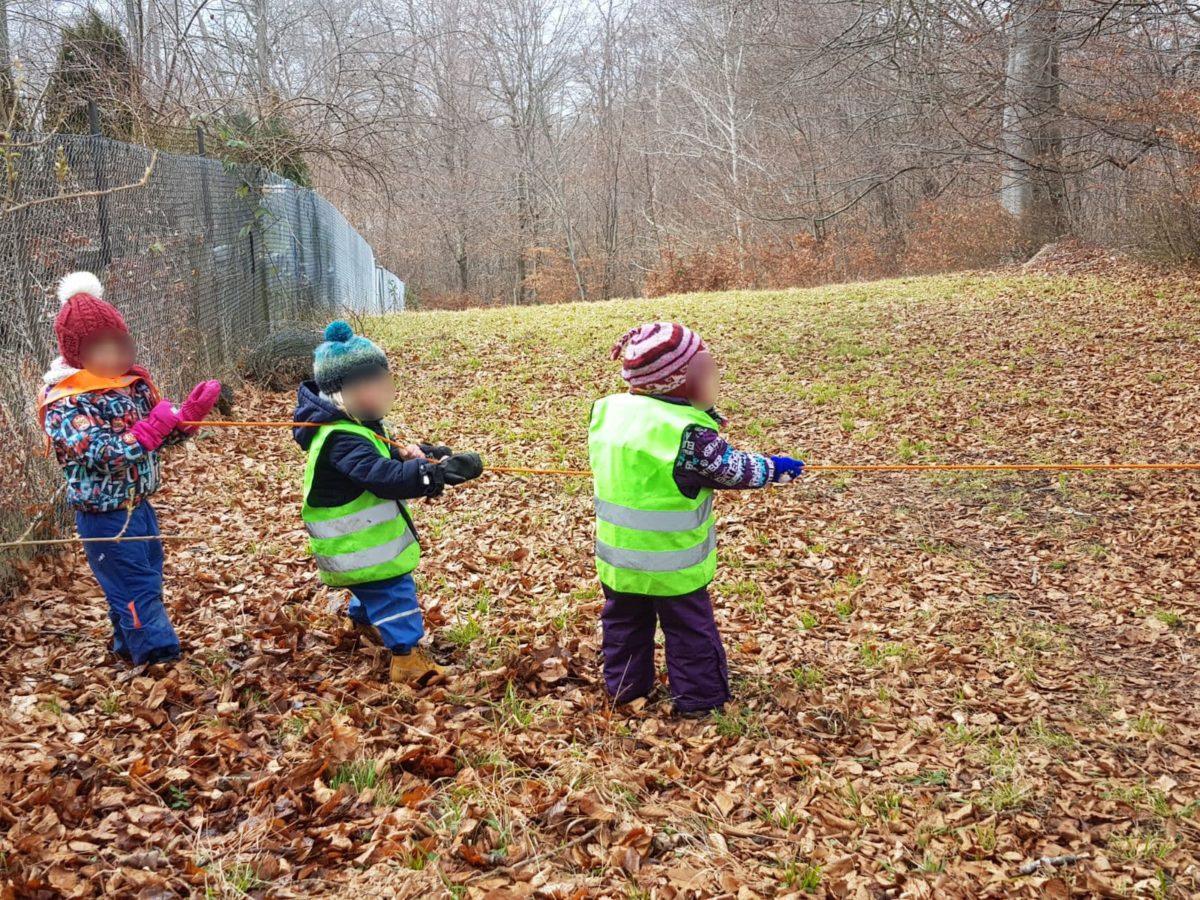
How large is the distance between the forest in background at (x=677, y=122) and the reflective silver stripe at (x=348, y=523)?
2638mm

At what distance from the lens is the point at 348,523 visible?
4043mm

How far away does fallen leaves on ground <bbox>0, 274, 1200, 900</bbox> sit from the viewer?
3.05 m

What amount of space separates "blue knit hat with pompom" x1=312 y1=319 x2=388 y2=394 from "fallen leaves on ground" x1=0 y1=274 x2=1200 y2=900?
1402mm

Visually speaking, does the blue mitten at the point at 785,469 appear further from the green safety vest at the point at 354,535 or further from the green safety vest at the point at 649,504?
the green safety vest at the point at 354,535

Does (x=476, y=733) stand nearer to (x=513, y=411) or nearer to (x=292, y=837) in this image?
(x=292, y=837)

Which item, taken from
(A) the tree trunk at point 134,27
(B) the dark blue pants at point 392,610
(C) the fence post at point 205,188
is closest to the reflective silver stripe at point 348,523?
(B) the dark blue pants at point 392,610

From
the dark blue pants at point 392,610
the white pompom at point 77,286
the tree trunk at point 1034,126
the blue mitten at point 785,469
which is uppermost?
the tree trunk at point 1034,126

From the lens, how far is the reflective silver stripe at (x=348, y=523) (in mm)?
4039

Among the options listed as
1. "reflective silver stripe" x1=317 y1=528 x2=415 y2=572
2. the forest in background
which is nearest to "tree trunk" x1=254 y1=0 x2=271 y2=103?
the forest in background

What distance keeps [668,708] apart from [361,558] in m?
1.61

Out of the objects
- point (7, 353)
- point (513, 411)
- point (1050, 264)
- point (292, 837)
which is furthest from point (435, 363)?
point (1050, 264)

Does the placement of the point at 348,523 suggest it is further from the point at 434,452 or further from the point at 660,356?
the point at 660,356

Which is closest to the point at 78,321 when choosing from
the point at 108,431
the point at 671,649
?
the point at 108,431

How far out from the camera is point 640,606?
4137mm
